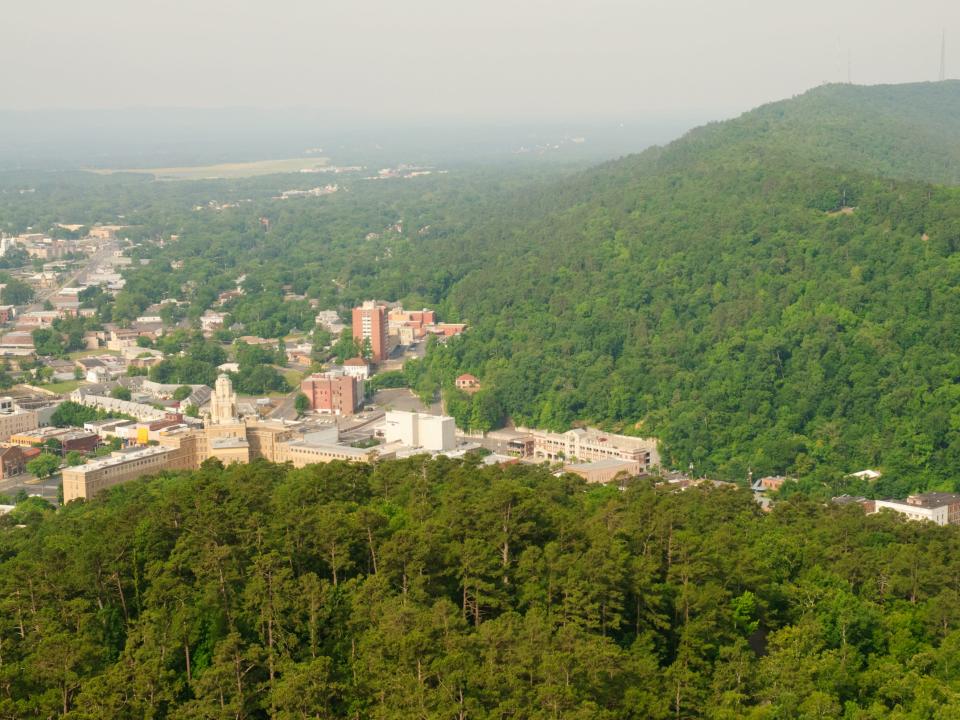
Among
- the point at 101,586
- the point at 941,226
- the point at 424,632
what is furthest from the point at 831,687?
the point at 941,226

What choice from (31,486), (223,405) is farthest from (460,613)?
(31,486)

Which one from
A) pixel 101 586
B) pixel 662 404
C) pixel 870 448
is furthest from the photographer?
pixel 662 404

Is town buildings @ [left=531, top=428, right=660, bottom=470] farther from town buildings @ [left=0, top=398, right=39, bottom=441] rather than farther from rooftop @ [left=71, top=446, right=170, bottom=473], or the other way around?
town buildings @ [left=0, top=398, right=39, bottom=441]

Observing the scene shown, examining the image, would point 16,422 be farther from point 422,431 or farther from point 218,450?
point 422,431

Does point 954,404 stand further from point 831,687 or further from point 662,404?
point 831,687

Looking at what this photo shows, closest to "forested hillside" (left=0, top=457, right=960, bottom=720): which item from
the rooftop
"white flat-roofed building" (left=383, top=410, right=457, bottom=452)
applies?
the rooftop

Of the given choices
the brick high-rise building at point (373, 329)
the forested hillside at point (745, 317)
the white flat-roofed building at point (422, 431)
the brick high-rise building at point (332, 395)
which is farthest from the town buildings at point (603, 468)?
the brick high-rise building at point (373, 329)
